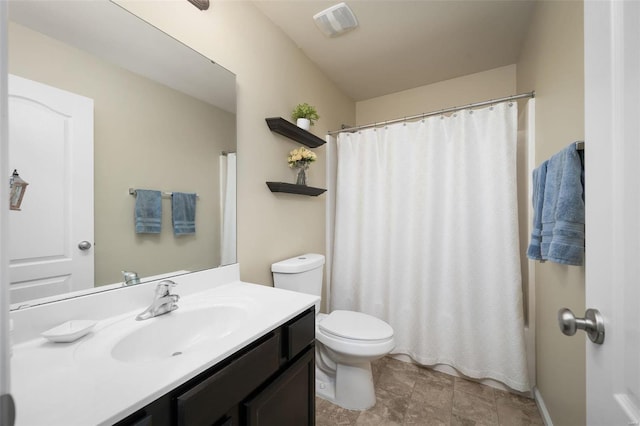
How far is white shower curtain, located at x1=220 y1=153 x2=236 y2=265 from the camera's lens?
4.47 ft

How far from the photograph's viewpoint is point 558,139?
47.5 inches

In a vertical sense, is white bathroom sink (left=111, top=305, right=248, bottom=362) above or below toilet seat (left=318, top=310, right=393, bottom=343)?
above

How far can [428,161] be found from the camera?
194 cm

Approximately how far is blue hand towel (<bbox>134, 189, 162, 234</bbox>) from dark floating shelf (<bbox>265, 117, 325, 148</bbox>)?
799 mm

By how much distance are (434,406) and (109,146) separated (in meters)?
2.13

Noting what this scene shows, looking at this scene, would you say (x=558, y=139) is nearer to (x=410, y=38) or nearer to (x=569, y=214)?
(x=569, y=214)

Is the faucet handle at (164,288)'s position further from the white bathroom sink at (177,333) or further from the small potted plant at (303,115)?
the small potted plant at (303,115)

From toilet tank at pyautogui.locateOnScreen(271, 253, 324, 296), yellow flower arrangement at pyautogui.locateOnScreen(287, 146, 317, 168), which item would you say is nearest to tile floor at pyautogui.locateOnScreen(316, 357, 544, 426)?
toilet tank at pyautogui.locateOnScreen(271, 253, 324, 296)

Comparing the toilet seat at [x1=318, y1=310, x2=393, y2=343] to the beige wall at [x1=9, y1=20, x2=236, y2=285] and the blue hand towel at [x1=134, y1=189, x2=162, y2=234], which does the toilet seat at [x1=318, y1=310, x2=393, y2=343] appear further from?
the blue hand towel at [x1=134, y1=189, x2=162, y2=234]

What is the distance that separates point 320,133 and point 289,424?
1.94 meters

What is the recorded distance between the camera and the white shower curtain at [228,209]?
136 cm

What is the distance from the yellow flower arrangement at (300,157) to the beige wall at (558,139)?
1.32m

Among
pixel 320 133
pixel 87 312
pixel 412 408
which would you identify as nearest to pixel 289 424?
pixel 87 312

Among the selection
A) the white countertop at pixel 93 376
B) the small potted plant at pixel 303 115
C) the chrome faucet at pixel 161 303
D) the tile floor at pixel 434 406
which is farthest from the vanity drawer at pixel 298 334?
the small potted plant at pixel 303 115
